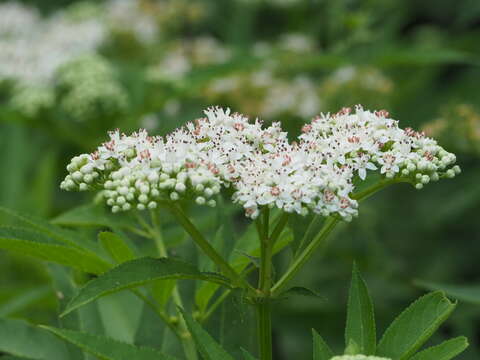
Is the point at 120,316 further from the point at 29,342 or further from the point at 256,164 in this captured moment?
the point at 256,164

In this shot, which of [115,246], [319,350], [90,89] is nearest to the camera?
Answer: [319,350]

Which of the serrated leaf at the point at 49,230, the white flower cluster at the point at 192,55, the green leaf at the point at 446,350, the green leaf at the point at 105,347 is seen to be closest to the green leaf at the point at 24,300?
the serrated leaf at the point at 49,230

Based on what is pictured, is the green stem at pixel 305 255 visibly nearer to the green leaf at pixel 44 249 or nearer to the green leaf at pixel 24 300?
the green leaf at pixel 44 249

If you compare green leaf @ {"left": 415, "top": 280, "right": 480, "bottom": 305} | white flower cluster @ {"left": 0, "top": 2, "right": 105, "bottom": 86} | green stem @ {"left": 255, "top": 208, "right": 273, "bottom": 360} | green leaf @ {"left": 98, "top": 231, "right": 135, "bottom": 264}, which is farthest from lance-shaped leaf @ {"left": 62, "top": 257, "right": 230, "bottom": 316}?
white flower cluster @ {"left": 0, "top": 2, "right": 105, "bottom": 86}

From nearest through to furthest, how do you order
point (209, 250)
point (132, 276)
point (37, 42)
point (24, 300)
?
point (132, 276) → point (209, 250) → point (24, 300) → point (37, 42)

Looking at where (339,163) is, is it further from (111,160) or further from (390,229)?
(390,229)

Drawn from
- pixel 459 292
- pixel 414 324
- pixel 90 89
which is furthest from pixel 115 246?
pixel 90 89

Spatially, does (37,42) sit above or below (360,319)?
above

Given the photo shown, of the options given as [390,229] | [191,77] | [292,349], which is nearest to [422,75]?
[390,229]
